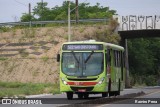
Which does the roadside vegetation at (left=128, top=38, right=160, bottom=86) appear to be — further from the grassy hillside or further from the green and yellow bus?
the green and yellow bus

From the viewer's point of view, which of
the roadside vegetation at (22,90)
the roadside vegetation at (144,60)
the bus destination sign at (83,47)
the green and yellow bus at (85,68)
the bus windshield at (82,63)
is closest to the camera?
the green and yellow bus at (85,68)

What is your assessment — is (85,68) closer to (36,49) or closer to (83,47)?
(83,47)

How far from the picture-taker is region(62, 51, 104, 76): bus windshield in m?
27.8

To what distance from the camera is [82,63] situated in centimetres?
2792

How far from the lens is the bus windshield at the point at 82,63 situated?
91.2ft

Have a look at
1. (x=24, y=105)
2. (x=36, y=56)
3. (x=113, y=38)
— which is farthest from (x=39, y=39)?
(x=24, y=105)

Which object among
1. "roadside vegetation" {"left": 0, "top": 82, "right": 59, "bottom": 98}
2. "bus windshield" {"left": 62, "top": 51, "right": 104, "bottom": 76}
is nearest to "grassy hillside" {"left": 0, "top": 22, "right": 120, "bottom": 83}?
"roadside vegetation" {"left": 0, "top": 82, "right": 59, "bottom": 98}

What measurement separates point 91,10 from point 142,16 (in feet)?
A: 140

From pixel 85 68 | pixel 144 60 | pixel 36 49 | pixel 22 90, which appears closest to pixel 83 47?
pixel 85 68

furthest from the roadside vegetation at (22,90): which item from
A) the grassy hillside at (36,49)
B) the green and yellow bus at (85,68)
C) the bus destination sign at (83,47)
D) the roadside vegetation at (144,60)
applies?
the roadside vegetation at (144,60)

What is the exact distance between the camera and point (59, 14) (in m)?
98.5

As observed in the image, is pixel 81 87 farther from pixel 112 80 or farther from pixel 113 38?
pixel 113 38

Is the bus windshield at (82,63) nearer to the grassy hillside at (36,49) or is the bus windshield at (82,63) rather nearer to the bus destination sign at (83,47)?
the bus destination sign at (83,47)

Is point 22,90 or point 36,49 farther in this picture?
point 36,49
